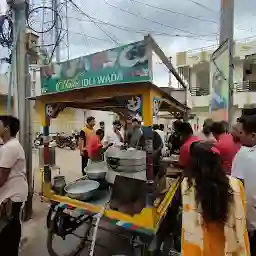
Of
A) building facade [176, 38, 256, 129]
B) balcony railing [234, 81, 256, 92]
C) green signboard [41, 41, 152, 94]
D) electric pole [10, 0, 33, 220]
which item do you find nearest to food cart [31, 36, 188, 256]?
green signboard [41, 41, 152, 94]

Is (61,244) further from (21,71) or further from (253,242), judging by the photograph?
(21,71)

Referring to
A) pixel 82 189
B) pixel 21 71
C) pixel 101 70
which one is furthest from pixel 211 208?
pixel 21 71

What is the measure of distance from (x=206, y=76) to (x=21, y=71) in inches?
712

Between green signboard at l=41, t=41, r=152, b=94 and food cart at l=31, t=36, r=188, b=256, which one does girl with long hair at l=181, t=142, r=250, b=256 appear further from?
green signboard at l=41, t=41, r=152, b=94

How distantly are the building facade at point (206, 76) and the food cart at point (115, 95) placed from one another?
431 inches

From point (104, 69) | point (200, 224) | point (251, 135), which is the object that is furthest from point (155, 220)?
point (104, 69)

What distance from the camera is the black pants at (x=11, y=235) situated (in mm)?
2369

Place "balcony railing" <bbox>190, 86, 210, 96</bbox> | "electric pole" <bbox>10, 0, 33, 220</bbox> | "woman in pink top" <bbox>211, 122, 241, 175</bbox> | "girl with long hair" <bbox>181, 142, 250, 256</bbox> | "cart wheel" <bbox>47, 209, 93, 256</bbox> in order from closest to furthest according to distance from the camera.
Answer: "girl with long hair" <bbox>181, 142, 250, 256</bbox> → "cart wheel" <bbox>47, 209, 93, 256</bbox> → "woman in pink top" <bbox>211, 122, 241, 175</bbox> → "electric pole" <bbox>10, 0, 33, 220</bbox> → "balcony railing" <bbox>190, 86, 210, 96</bbox>

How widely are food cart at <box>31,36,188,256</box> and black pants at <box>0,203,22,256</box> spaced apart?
437mm

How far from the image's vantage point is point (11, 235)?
2.42 meters

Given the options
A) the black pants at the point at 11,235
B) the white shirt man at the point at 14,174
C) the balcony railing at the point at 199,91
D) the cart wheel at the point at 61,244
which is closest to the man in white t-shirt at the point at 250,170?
the cart wheel at the point at 61,244

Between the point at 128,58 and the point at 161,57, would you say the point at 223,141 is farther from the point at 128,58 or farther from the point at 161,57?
the point at 128,58

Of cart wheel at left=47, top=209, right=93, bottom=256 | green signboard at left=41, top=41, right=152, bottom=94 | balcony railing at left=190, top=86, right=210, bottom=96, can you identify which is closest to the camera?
green signboard at left=41, top=41, right=152, bottom=94

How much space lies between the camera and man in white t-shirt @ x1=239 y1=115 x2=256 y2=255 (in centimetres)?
179
